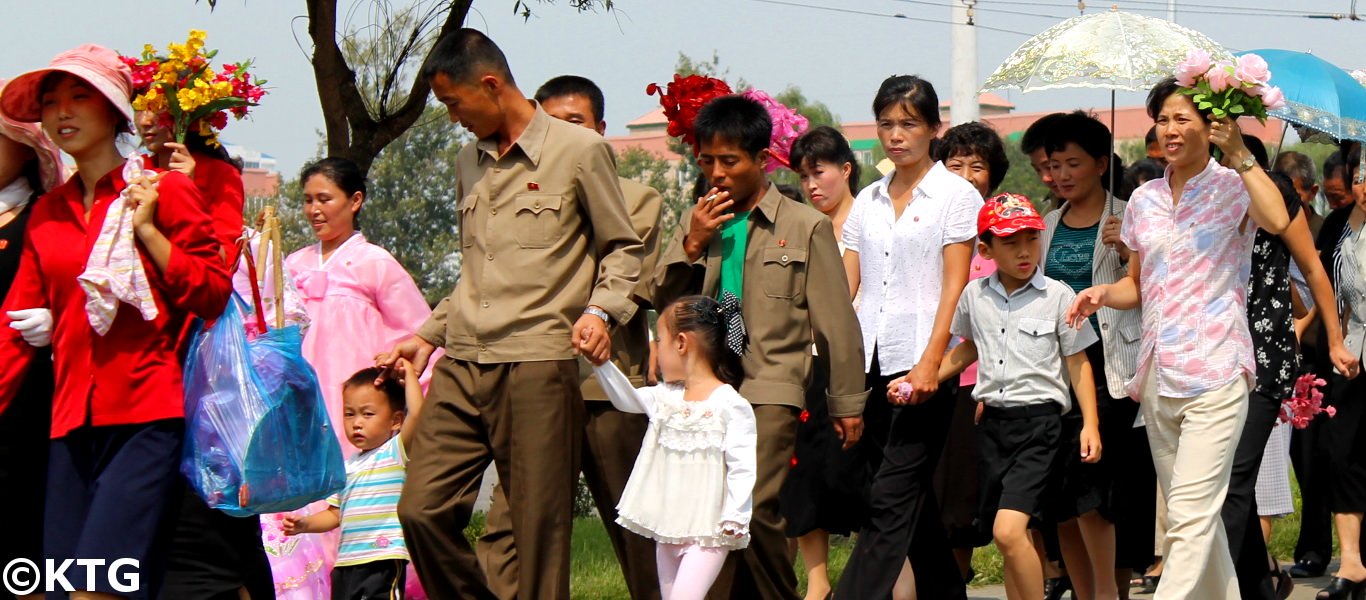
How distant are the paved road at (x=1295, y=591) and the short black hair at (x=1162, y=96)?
2.68 m

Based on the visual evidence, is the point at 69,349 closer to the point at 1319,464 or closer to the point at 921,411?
the point at 921,411

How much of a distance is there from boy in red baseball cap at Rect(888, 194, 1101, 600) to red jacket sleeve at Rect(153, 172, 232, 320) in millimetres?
2697

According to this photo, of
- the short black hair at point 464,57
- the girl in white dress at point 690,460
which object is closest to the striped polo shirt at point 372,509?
the girl in white dress at point 690,460

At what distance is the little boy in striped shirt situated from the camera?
23.4 feet

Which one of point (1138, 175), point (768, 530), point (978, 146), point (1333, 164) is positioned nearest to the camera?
point (768, 530)

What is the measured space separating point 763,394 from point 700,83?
131 centimetres

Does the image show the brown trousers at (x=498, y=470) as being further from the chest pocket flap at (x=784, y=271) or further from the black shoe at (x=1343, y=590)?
the black shoe at (x=1343, y=590)

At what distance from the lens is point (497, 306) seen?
5965mm

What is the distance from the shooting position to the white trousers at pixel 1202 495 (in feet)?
21.9

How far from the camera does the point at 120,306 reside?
5520mm

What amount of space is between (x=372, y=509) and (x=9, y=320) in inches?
72.7

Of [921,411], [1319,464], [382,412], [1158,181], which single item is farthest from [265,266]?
[1319,464]

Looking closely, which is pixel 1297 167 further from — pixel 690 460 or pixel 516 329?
pixel 516 329
